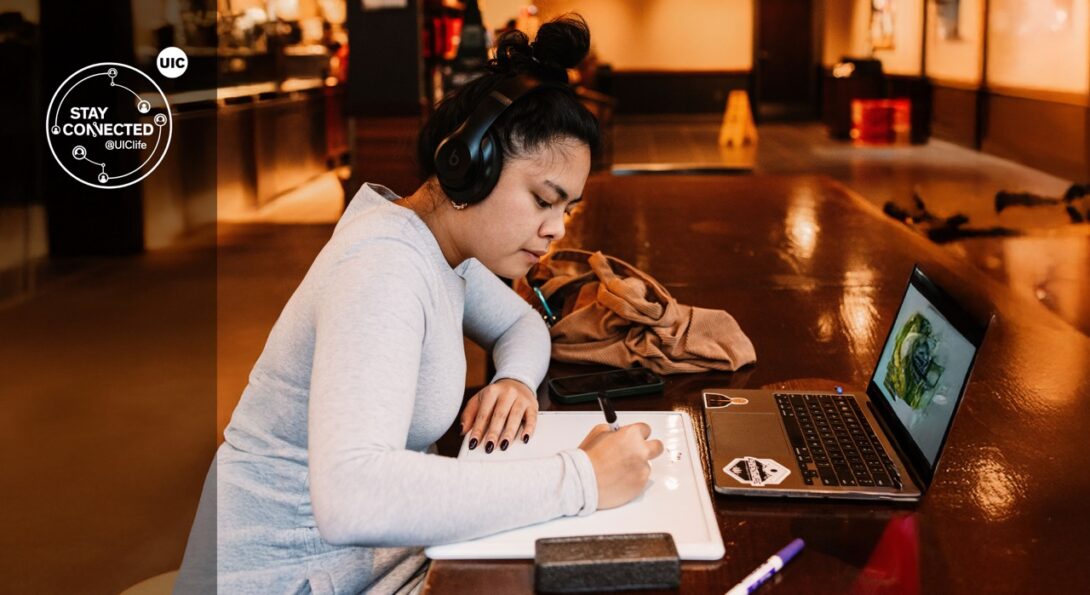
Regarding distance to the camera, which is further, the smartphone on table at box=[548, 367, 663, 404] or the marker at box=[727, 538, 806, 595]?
the smartphone on table at box=[548, 367, 663, 404]

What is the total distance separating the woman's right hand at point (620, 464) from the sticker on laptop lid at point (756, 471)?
11cm

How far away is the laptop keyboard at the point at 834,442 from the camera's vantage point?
1.17 m

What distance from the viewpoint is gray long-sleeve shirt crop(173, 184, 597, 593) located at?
3.30 ft

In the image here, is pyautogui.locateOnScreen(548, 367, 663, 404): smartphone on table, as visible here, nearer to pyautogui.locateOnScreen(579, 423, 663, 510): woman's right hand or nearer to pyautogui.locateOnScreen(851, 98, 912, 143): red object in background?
pyautogui.locateOnScreen(579, 423, 663, 510): woman's right hand

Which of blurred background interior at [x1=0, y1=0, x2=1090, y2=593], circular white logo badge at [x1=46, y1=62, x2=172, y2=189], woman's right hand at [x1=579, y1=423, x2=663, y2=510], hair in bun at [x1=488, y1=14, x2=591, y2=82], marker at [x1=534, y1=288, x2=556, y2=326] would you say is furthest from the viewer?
circular white logo badge at [x1=46, y1=62, x2=172, y2=189]

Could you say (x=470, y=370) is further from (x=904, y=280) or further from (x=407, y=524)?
(x=407, y=524)

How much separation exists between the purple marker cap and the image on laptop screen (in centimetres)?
21

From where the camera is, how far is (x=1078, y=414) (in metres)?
1.42

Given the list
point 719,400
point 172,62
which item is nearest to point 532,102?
point 719,400

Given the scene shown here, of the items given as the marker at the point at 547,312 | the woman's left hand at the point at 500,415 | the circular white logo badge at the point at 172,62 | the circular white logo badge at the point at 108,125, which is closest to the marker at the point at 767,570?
the woman's left hand at the point at 500,415

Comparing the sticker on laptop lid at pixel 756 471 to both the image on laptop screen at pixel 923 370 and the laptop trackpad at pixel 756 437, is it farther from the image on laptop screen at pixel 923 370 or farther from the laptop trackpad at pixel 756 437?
the image on laptop screen at pixel 923 370

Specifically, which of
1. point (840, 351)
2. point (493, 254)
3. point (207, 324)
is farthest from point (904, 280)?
point (207, 324)

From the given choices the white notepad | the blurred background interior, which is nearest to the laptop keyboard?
the white notepad

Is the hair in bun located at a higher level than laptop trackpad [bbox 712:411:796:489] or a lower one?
higher
